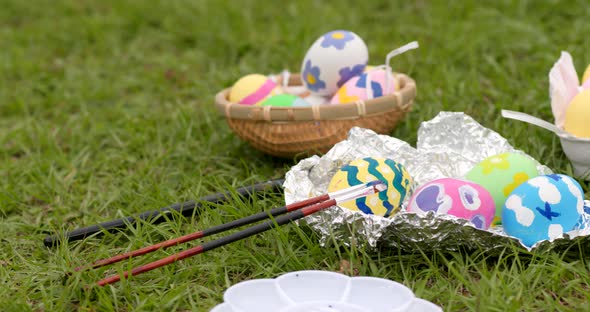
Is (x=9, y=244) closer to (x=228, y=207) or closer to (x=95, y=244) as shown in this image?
(x=95, y=244)

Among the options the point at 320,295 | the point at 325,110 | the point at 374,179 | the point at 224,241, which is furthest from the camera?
the point at 325,110

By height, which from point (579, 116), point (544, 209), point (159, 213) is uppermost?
point (579, 116)

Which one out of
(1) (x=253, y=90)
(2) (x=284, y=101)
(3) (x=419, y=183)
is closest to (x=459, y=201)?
(3) (x=419, y=183)

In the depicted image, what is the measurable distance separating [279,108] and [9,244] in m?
0.93

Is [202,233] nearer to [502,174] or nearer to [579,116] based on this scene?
[502,174]

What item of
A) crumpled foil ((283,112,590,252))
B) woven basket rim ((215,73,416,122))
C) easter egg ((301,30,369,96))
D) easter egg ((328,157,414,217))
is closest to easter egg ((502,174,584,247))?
crumpled foil ((283,112,590,252))

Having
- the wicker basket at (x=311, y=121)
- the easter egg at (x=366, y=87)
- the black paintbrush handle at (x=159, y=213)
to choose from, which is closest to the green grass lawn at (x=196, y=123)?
the black paintbrush handle at (x=159, y=213)

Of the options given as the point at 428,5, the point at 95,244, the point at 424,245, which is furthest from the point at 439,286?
the point at 428,5

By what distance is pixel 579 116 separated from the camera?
216cm

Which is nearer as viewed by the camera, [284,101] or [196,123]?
[284,101]

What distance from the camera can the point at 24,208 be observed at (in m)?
2.39

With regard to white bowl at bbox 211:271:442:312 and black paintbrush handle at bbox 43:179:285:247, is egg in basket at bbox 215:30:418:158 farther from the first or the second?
white bowl at bbox 211:271:442:312

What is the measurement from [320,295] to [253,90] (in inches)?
41.7

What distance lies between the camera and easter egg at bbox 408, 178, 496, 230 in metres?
1.80
